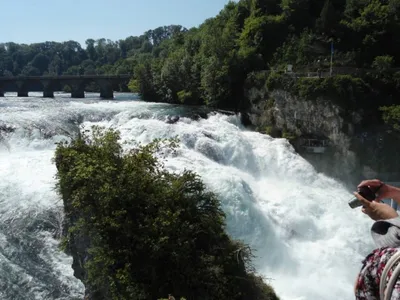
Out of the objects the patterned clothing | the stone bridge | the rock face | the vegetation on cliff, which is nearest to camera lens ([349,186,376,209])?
the patterned clothing

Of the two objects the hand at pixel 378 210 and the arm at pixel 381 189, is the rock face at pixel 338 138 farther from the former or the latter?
the hand at pixel 378 210

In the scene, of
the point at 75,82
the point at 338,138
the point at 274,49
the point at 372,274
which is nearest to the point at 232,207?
the point at 338,138

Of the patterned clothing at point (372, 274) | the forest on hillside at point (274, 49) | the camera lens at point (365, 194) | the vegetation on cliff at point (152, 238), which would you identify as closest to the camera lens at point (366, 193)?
the camera lens at point (365, 194)

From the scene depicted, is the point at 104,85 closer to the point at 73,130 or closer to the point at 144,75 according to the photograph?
the point at 144,75

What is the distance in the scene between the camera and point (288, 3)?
38906mm

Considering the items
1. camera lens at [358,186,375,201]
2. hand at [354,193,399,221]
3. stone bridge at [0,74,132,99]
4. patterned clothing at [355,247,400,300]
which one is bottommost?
stone bridge at [0,74,132,99]

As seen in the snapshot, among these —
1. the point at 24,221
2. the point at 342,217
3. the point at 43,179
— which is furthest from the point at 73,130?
the point at 342,217

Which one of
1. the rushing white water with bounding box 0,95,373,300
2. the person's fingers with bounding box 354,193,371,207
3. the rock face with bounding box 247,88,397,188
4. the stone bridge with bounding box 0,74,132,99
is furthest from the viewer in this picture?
the stone bridge with bounding box 0,74,132,99

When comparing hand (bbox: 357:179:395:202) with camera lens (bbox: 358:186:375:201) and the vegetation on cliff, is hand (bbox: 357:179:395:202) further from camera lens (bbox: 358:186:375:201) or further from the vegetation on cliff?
the vegetation on cliff

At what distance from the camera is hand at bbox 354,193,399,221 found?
2160 millimetres

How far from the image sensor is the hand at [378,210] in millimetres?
2160

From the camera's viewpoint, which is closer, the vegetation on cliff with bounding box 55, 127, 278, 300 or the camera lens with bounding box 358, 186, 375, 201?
the camera lens with bounding box 358, 186, 375, 201

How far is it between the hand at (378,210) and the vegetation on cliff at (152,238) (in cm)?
699

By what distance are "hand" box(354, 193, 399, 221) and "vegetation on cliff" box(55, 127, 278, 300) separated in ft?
22.9
